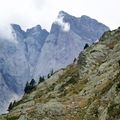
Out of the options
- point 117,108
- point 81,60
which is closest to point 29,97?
point 81,60

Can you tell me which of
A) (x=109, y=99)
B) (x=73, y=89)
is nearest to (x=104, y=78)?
(x=73, y=89)

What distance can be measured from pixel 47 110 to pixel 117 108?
1302 cm

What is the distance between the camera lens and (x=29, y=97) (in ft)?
394

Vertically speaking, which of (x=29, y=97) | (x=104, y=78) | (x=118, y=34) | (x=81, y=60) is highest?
(x=118, y=34)

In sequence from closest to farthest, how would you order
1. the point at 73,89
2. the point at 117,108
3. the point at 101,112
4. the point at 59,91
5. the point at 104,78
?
the point at 117,108 → the point at 101,112 → the point at 104,78 → the point at 73,89 → the point at 59,91

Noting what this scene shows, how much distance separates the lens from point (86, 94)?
7800cm

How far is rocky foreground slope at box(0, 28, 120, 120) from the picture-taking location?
189 feet

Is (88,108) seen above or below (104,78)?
below

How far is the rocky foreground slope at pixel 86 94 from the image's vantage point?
57634mm

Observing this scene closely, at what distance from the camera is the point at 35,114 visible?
58656 mm

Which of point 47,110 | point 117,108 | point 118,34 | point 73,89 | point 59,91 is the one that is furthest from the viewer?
point 118,34

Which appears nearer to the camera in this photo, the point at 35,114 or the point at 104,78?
the point at 35,114

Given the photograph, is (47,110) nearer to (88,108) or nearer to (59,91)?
(88,108)

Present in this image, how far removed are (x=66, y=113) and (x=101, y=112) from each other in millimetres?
7145
